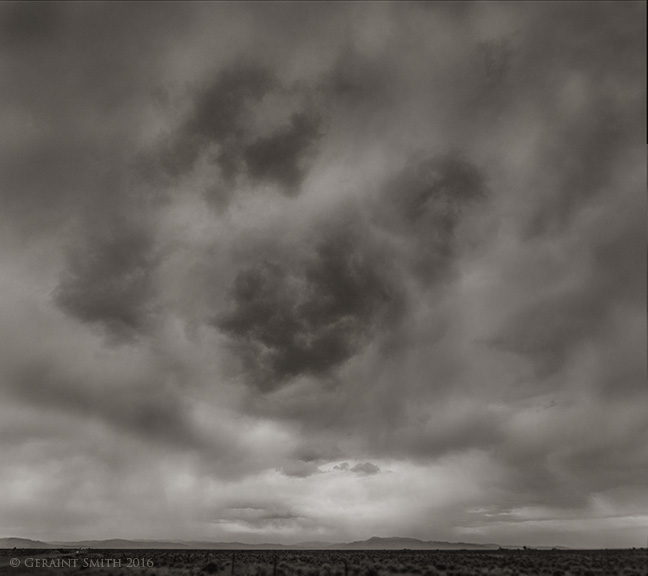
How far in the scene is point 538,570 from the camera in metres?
49.7

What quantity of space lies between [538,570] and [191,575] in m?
35.2

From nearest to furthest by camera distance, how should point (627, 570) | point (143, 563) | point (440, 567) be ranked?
point (627, 570) < point (440, 567) < point (143, 563)

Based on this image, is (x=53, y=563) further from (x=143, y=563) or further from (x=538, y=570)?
(x=538, y=570)

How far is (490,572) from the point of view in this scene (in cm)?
4766

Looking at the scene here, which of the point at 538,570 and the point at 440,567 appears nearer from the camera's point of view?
the point at 538,570

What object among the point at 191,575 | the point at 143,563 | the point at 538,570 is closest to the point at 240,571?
the point at 191,575

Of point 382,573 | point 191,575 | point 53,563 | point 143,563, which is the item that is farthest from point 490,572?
point 53,563

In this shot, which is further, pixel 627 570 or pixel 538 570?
pixel 538 570

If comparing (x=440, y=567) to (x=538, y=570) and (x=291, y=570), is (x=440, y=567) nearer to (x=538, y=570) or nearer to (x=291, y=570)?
(x=538, y=570)

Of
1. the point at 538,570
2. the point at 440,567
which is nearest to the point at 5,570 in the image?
the point at 440,567

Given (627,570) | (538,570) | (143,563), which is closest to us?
(627,570)

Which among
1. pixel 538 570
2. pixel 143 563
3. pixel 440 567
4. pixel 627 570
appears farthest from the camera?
pixel 143 563

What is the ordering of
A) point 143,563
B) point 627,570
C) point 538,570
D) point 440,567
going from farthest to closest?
point 143,563 < point 440,567 < point 538,570 < point 627,570

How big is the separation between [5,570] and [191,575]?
22.4 meters
